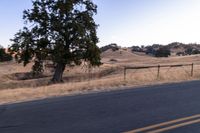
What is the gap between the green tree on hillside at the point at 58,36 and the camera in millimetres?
37875

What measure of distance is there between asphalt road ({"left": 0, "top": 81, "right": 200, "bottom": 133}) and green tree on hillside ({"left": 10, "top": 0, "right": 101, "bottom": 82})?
A: 936 inches

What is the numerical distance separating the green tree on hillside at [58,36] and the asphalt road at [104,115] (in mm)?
23774

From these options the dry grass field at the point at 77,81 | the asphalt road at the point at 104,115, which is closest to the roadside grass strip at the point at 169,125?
the asphalt road at the point at 104,115

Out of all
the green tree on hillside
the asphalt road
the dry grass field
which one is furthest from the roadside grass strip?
the green tree on hillside

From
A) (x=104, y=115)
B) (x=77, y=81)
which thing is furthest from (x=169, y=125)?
(x=77, y=81)

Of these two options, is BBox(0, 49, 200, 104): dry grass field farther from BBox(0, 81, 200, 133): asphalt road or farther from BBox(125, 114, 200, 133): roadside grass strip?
BBox(125, 114, 200, 133): roadside grass strip

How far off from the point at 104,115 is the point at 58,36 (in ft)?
92.0

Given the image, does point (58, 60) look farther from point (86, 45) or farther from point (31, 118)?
point (31, 118)

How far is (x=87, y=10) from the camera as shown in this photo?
3938 centimetres

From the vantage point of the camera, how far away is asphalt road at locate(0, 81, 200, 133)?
9156 mm

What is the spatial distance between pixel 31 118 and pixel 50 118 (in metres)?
0.55

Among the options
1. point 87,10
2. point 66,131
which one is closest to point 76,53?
point 87,10

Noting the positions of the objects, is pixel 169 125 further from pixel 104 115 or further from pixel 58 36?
pixel 58 36

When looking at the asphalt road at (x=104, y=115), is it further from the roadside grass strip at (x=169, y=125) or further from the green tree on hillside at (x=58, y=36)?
the green tree on hillside at (x=58, y=36)
